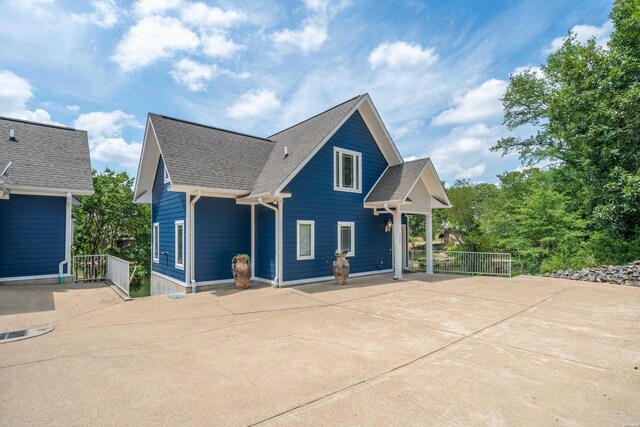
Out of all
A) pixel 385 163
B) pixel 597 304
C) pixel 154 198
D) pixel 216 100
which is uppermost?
pixel 216 100

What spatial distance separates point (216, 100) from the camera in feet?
44.7

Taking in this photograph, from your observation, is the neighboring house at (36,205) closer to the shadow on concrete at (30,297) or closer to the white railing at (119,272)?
the shadow on concrete at (30,297)

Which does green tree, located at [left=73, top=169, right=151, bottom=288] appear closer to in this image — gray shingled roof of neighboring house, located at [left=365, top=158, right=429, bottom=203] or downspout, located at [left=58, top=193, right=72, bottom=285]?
downspout, located at [left=58, top=193, right=72, bottom=285]

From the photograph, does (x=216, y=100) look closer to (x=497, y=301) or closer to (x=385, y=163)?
(x=385, y=163)

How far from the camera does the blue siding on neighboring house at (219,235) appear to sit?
1020 centimetres

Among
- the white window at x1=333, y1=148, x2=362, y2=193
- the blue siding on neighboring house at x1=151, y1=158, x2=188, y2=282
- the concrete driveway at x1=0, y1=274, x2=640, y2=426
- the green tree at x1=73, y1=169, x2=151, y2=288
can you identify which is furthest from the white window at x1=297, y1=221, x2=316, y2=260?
the green tree at x1=73, y1=169, x2=151, y2=288

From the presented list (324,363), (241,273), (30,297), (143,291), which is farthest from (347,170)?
(143,291)

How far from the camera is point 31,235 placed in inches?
411

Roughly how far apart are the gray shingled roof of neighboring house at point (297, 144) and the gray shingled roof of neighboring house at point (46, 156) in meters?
6.21

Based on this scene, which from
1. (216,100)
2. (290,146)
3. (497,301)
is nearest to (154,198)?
(216,100)

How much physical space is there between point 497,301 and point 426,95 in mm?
9309

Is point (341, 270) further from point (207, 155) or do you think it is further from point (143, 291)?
point (143, 291)

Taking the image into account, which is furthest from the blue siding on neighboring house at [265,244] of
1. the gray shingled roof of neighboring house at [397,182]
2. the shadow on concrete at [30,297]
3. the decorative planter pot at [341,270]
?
the shadow on concrete at [30,297]

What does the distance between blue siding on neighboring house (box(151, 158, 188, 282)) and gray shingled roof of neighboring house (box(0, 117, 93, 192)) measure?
2329 millimetres
